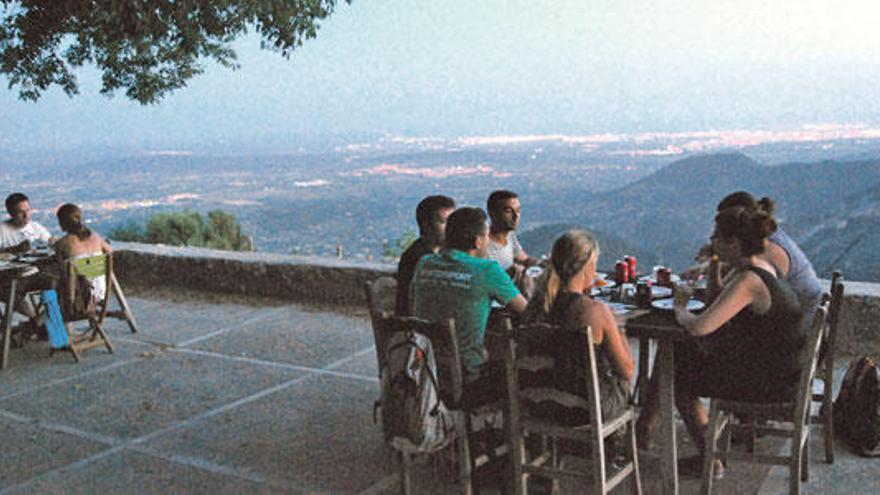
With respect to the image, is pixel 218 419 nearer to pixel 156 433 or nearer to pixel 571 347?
pixel 156 433

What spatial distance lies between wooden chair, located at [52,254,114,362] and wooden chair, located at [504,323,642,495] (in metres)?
4.10

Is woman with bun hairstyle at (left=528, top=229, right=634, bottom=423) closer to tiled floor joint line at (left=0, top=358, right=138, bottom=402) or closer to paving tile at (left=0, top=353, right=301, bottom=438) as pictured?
paving tile at (left=0, top=353, right=301, bottom=438)

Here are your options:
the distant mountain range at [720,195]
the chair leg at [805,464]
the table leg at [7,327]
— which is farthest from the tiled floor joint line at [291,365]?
the distant mountain range at [720,195]

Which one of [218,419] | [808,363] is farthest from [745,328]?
[218,419]

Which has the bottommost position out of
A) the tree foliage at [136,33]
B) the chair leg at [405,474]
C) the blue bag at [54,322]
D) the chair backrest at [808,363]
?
the chair leg at [405,474]

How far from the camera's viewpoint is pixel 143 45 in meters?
8.24

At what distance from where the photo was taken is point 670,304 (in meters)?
3.78

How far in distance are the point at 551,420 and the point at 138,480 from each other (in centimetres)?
211

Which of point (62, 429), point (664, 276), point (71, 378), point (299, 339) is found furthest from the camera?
point (299, 339)

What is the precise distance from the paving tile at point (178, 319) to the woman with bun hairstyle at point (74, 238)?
2.41ft

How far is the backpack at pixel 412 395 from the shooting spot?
10.5 ft

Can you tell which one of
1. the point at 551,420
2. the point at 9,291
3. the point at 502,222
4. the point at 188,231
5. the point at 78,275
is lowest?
the point at 188,231

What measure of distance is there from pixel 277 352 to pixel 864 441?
13.2ft

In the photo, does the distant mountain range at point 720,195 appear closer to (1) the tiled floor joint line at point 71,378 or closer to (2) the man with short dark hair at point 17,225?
(2) the man with short dark hair at point 17,225
